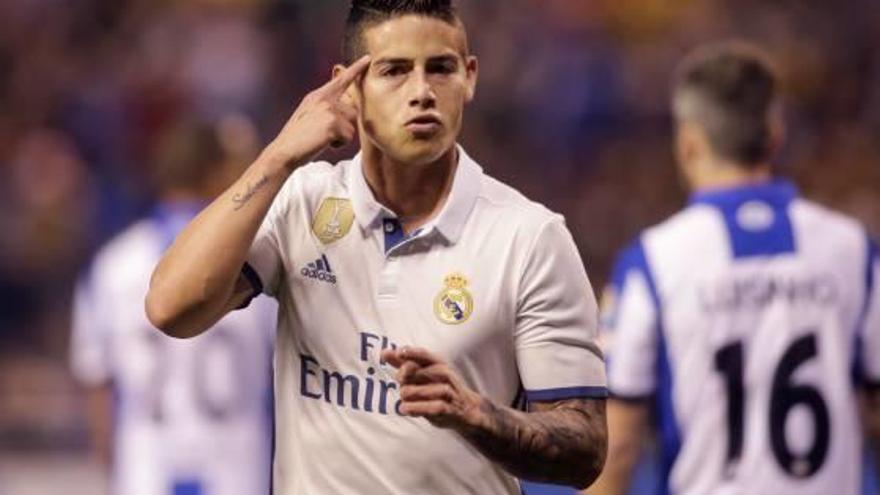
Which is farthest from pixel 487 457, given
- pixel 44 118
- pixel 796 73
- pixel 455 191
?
pixel 796 73

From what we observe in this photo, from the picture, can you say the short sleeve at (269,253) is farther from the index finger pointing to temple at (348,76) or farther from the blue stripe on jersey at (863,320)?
the blue stripe on jersey at (863,320)

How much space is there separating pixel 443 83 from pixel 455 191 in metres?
0.26

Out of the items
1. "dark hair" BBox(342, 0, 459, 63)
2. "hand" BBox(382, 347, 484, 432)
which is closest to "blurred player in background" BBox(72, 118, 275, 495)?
"dark hair" BBox(342, 0, 459, 63)

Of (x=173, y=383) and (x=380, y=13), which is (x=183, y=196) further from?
(x=380, y=13)

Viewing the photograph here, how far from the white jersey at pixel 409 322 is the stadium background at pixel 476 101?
8696 millimetres

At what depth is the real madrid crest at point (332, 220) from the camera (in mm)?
4477

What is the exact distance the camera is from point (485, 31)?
14.7 metres

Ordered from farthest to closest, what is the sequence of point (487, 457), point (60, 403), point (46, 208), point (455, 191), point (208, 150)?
point (46, 208), point (60, 403), point (208, 150), point (455, 191), point (487, 457)

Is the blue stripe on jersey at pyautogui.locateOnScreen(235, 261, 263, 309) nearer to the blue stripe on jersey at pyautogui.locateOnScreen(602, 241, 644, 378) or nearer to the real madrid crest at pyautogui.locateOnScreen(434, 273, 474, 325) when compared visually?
the real madrid crest at pyautogui.locateOnScreen(434, 273, 474, 325)

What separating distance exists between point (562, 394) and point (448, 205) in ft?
1.48

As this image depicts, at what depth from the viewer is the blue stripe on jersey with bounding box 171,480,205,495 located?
7844 mm

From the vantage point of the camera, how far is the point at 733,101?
19.5ft

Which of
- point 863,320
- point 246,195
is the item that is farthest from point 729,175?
point 246,195

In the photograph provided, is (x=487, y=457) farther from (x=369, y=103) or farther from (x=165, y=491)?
(x=165, y=491)
